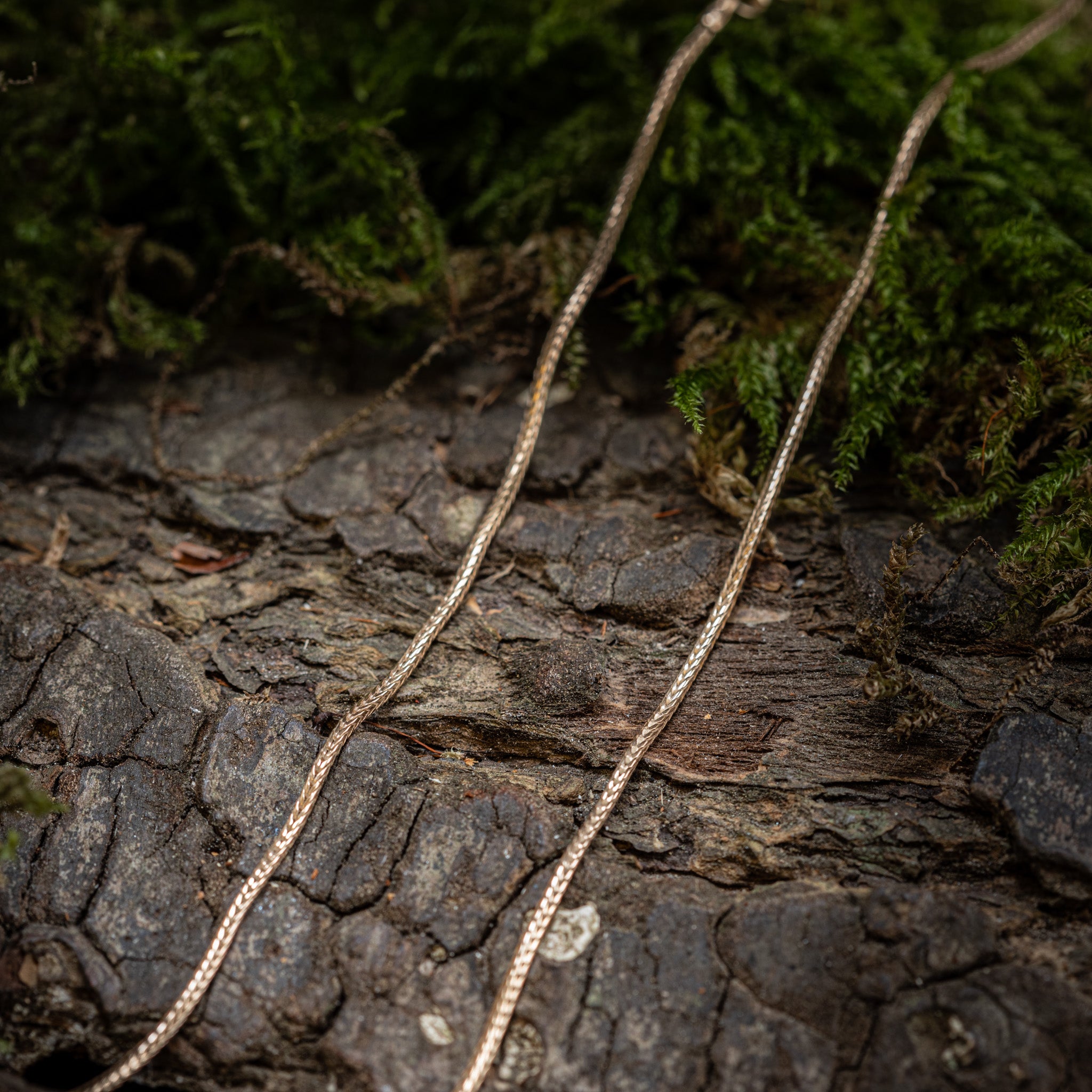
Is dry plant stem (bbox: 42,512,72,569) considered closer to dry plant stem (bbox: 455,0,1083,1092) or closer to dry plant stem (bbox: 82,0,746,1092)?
dry plant stem (bbox: 82,0,746,1092)

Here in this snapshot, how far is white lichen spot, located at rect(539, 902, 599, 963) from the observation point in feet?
5.49

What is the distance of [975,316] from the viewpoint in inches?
94.4

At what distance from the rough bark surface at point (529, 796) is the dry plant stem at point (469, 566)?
→ 0.04m

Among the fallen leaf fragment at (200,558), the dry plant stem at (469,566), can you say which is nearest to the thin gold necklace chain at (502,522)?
the dry plant stem at (469,566)

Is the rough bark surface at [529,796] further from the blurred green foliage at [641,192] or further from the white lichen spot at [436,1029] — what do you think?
the blurred green foliage at [641,192]

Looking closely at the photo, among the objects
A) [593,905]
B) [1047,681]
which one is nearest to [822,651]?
[1047,681]

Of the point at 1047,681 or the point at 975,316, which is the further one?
the point at 975,316

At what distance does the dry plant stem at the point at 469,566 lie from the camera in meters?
1.63

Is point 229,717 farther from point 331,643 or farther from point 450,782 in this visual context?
point 450,782

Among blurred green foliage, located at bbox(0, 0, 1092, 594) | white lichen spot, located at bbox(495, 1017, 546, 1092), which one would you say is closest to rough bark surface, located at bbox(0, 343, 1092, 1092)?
white lichen spot, located at bbox(495, 1017, 546, 1092)

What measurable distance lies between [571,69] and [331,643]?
2.73 m

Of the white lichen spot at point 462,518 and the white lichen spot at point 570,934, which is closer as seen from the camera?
the white lichen spot at point 570,934

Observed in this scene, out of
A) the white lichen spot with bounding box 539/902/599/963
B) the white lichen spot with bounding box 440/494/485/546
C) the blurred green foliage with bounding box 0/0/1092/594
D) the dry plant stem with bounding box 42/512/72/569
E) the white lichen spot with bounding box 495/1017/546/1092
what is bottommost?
the white lichen spot with bounding box 495/1017/546/1092

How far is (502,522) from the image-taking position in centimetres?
246
